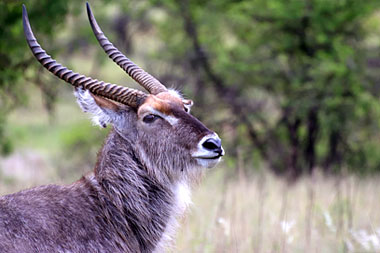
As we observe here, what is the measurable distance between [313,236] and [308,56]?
7.22m

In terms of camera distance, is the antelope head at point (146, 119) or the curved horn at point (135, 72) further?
the curved horn at point (135, 72)

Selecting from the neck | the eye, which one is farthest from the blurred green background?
the eye

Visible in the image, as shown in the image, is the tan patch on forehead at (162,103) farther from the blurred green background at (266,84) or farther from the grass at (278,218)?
the blurred green background at (266,84)

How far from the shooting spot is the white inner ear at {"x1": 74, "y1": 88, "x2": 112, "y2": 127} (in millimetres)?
4605

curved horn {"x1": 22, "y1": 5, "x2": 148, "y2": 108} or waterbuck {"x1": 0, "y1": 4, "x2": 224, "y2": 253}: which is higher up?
curved horn {"x1": 22, "y1": 5, "x2": 148, "y2": 108}

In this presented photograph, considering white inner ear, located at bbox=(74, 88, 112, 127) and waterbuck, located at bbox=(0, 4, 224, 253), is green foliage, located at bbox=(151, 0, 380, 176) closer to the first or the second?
waterbuck, located at bbox=(0, 4, 224, 253)

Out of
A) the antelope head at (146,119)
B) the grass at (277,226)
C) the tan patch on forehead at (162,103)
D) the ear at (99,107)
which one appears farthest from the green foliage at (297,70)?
the ear at (99,107)

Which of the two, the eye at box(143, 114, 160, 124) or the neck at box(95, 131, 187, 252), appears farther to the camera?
the eye at box(143, 114, 160, 124)

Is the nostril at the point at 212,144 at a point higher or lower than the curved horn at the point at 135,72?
lower

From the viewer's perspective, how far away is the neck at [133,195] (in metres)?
4.58

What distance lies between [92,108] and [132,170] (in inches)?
23.8

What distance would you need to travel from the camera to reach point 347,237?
254 inches

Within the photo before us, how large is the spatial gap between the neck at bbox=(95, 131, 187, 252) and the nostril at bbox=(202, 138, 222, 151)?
21.2 inches

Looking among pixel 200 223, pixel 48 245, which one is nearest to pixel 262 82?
pixel 200 223
